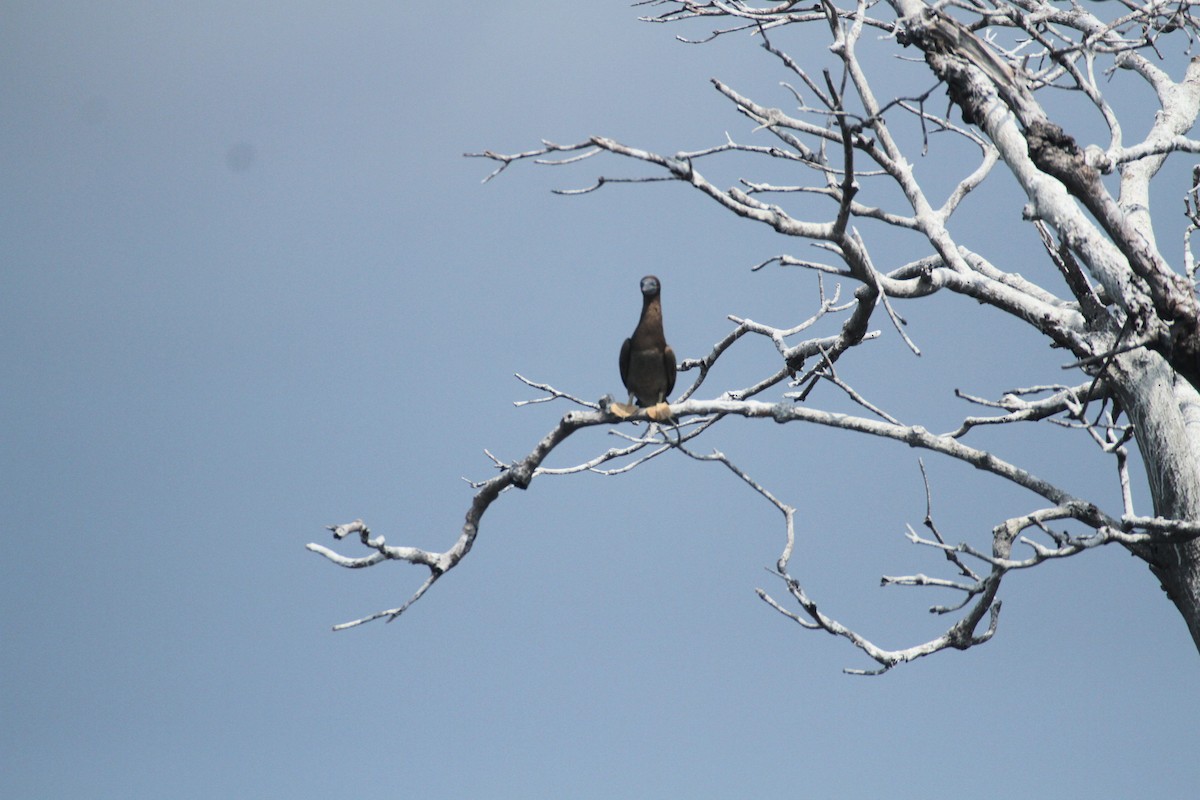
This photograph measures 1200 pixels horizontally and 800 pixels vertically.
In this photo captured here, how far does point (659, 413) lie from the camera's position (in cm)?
600

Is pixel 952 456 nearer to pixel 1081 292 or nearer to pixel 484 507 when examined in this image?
pixel 1081 292

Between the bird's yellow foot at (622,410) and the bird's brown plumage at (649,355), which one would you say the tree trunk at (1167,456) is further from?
the bird's brown plumage at (649,355)

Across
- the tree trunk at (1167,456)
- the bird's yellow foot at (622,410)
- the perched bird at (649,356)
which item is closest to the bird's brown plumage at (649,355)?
the perched bird at (649,356)

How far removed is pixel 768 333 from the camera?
660 cm

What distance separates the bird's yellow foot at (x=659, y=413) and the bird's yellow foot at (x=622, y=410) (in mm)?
91

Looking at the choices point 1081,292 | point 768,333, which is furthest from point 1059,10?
point 768,333

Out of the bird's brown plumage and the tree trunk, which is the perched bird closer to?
the bird's brown plumage

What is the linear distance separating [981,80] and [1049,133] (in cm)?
72

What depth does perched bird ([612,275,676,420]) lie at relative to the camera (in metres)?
7.62

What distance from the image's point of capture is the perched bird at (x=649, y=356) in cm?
762

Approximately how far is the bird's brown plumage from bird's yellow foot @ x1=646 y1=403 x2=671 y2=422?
53.7 inches

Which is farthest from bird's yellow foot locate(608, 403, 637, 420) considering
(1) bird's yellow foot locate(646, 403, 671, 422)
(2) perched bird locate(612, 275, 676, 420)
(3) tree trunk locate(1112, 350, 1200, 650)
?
(3) tree trunk locate(1112, 350, 1200, 650)

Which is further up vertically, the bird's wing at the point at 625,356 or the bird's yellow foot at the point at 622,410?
the bird's wing at the point at 625,356

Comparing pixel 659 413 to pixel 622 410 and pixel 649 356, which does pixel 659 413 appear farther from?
pixel 649 356
